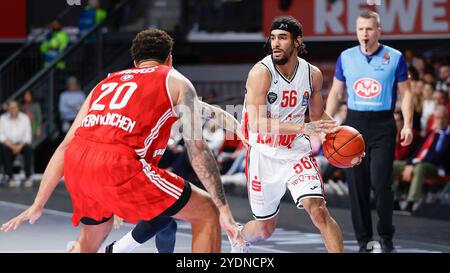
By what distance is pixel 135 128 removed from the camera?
6156 millimetres

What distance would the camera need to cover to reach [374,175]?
31.1 ft

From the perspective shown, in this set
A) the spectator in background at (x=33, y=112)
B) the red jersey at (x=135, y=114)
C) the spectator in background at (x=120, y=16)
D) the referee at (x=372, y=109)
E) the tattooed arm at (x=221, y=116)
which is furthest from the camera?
the spectator in background at (x=120, y=16)

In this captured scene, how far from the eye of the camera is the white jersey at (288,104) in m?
7.78

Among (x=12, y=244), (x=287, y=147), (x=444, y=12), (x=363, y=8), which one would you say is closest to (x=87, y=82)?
(x=363, y=8)

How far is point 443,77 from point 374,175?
20.4 ft

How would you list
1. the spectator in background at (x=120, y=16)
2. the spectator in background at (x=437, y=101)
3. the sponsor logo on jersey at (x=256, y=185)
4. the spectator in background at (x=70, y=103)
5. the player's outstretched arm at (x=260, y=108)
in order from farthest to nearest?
1. the spectator in background at (x=120, y=16)
2. the spectator in background at (x=70, y=103)
3. the spectator in background at (x=437, y=101)
4. the sponsor logo on jersey at (x=256, y=185)
5. the player's outstretched arm at (x=260, y=108)

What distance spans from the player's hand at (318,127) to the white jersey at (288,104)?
253mm

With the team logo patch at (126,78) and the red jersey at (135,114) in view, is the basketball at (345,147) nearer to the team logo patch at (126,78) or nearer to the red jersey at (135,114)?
the red jersey at (135,114)

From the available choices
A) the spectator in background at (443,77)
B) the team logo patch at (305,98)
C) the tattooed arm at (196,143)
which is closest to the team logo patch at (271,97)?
the team logo patch at (305,98)

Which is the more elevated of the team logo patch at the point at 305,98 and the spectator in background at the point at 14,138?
the team logo patch at the point at 305,98

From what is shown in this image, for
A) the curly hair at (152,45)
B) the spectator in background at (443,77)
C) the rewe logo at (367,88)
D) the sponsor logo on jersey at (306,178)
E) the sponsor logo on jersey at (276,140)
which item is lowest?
the spectator in background at (443,77)

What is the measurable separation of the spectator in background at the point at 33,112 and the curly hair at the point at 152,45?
12180 mm

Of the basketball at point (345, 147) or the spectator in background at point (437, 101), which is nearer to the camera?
the basketball at point (345, 147)

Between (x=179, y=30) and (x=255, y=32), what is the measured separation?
5.00 ft
